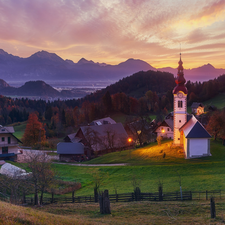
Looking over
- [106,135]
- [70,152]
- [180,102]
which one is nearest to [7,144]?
[70,152]

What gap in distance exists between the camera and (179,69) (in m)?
44.8

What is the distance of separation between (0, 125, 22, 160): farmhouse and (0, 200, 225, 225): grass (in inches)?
1441

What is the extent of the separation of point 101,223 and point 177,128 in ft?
116

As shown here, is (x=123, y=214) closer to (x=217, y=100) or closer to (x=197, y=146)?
(x=197, y=146)

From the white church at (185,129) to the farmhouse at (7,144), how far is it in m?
37.6

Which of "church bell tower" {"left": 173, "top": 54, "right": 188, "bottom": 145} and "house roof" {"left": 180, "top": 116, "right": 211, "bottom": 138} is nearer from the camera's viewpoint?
"house roof" {"left": 180, "top": 116, "right": 211, "bottom": 138}

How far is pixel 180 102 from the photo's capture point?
45250mm

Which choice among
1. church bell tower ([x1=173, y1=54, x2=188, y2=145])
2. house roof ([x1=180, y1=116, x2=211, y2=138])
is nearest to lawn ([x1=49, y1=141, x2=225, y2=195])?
house roof ([x1=180, y1=116, x2=211, y2=138])

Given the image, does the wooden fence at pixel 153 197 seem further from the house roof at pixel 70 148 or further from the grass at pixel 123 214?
the house roof at pixel 70 148

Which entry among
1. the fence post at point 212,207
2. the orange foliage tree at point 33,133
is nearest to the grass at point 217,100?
the orange foliage tree at point 33,133

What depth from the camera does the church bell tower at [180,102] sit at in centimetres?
4466

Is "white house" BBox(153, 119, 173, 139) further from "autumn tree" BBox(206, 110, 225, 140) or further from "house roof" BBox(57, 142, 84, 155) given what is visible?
→ "house roof" BBox(57, 142, 84, 155)

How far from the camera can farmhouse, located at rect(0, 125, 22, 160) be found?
50.1 meters

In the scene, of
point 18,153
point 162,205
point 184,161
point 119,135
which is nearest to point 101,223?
point 162,205
